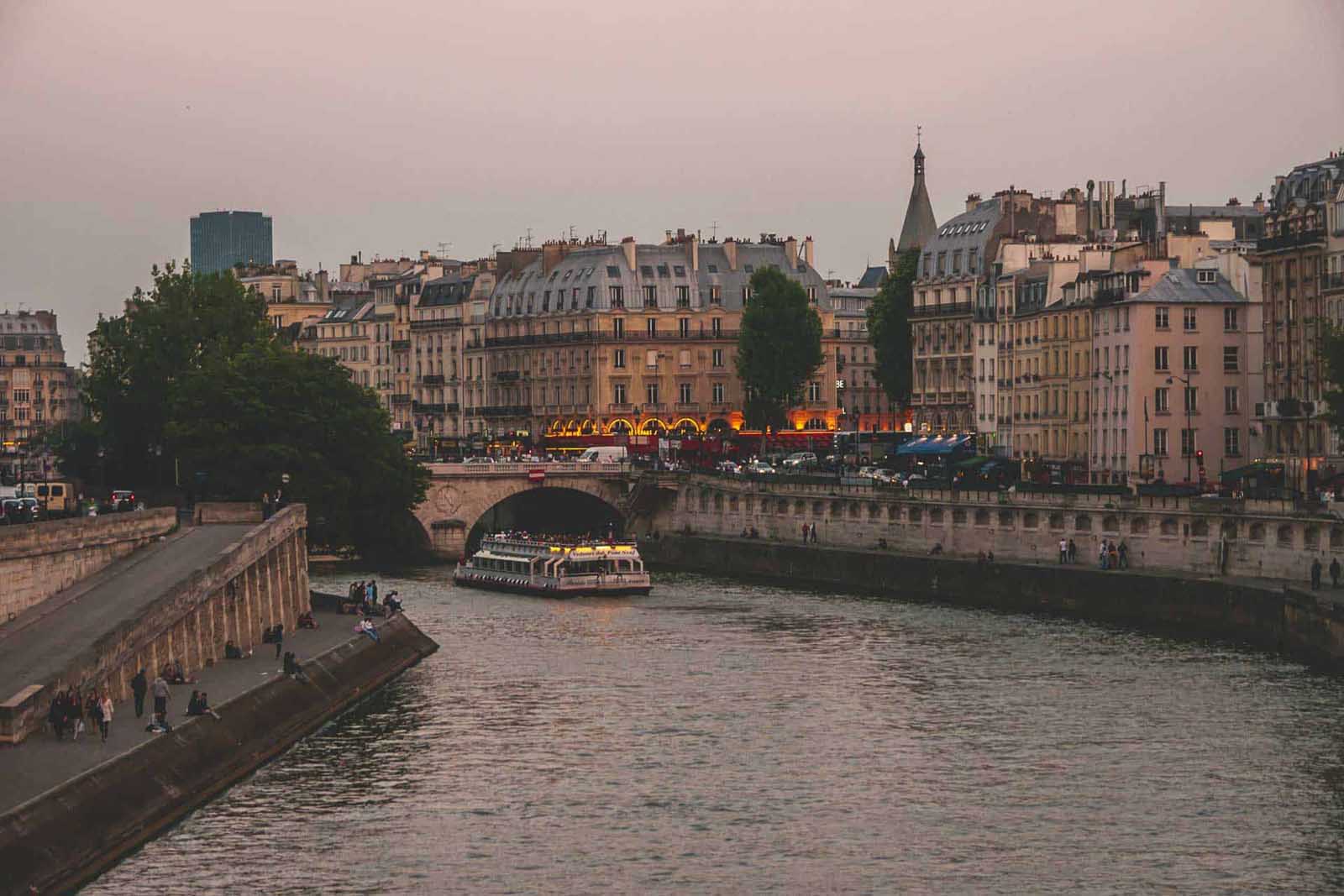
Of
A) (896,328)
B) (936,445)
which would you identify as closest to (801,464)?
(936,445)

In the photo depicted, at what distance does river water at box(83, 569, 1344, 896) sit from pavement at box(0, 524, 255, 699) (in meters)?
5.04

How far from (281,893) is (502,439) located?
132 m

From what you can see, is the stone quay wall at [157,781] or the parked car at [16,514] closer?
the stone quay wall at [157,781]

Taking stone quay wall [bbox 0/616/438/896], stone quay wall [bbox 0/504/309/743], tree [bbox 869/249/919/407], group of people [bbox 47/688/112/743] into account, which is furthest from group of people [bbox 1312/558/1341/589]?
tree [bbox 869/249/919/407]

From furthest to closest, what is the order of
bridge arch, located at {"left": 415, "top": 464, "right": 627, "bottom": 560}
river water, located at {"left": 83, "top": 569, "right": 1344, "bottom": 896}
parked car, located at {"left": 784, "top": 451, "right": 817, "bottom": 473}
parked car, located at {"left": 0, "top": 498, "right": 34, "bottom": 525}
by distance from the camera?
parked car, located at {"left": 784, "top": 451, "right": 817, "bottom": 473} → bridge arch, located at {"left": 415, "top": 464, "right": 627, "bottom": 560} → parked car, located at {"left": 0, "top": 498, "right": 34, "bottom": 525} → river water, located at {"left": 83, "top": 569, "right": 1344, "bottom": 896}

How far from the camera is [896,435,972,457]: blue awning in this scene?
138m

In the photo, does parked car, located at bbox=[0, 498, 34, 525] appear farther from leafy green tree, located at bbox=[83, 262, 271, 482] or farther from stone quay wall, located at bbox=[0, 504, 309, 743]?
leafy green tree, located at bbox=[83, 262, 271, 482]

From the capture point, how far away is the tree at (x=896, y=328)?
158625 millimetres

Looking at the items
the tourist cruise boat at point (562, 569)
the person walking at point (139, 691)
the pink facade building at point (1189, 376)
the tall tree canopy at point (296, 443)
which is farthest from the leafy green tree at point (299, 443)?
the person walking at point (139, 691)

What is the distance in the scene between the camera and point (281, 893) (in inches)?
1902

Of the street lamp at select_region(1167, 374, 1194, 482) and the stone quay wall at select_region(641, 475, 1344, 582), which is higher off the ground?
the street lamp at select_region(1167, 374, 1194, 482)

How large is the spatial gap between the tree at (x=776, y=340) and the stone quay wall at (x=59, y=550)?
82851mm

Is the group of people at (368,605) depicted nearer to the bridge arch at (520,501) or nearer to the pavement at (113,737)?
the pavement at (113,737)

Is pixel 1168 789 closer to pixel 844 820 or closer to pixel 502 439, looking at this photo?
pixel 844 820
